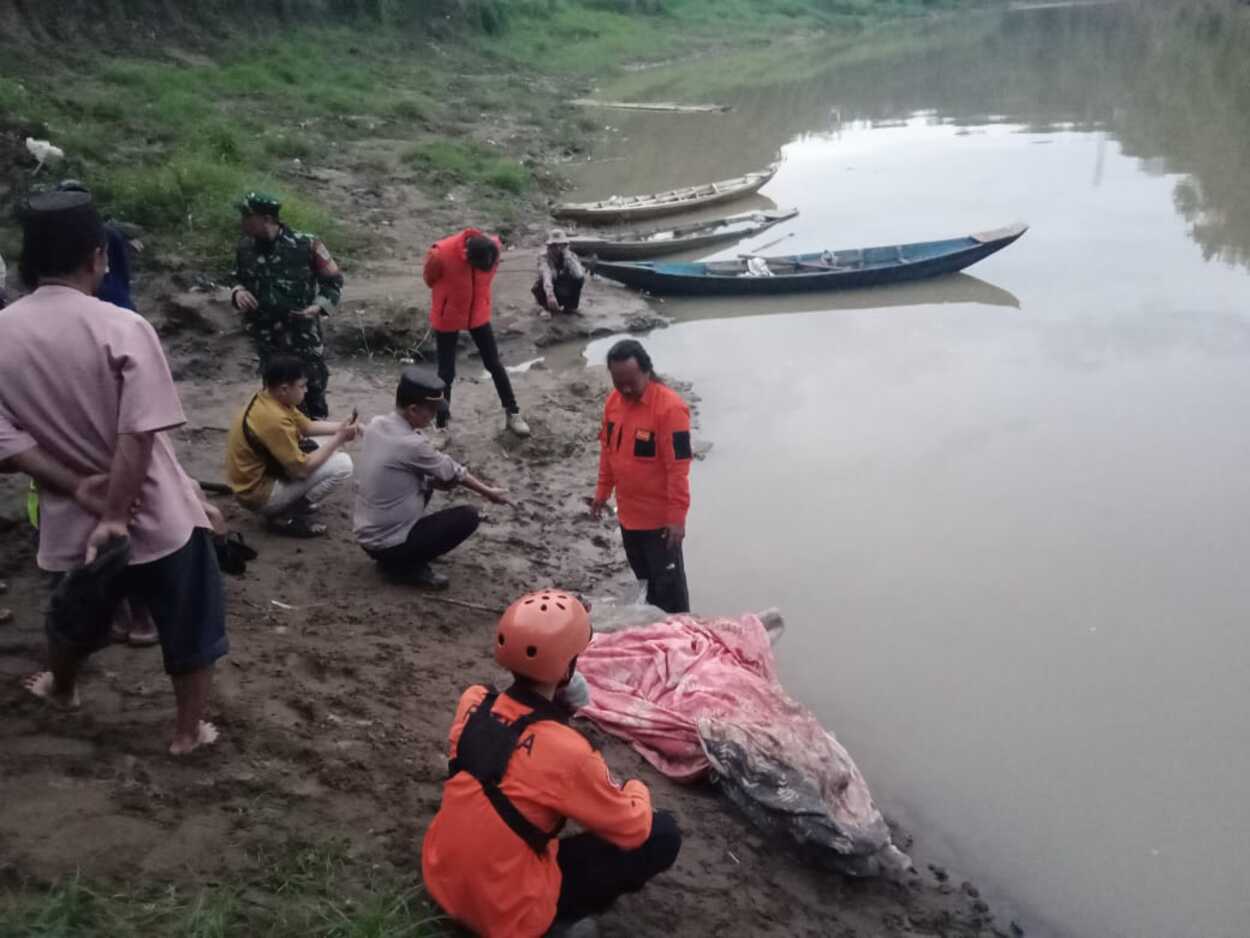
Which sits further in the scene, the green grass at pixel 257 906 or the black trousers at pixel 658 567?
the black trousers at pixel 658 567

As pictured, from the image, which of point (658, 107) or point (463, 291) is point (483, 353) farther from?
point (658, 107)

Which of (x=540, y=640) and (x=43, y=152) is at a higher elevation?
(x=43, y=152)

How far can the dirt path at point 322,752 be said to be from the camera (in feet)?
10.1

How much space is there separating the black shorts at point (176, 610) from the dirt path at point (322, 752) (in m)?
0.44

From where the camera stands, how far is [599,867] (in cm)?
300

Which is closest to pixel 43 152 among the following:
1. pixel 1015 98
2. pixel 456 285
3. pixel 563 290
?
pixel 563 290

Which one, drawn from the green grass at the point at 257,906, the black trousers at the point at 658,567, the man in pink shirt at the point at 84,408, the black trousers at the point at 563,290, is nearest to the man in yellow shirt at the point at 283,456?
the black trousers at the point at 658,567

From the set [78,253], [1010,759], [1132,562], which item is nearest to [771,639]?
[1010,759]

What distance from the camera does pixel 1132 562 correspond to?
686cm

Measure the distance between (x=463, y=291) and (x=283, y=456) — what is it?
254 cm

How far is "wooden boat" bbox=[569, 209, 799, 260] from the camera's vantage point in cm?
1362

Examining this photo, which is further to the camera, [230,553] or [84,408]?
[230,553]

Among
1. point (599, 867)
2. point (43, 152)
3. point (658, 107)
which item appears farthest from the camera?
point (658, 107)

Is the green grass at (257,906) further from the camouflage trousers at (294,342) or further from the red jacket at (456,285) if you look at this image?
the red jacket at (456,285)
